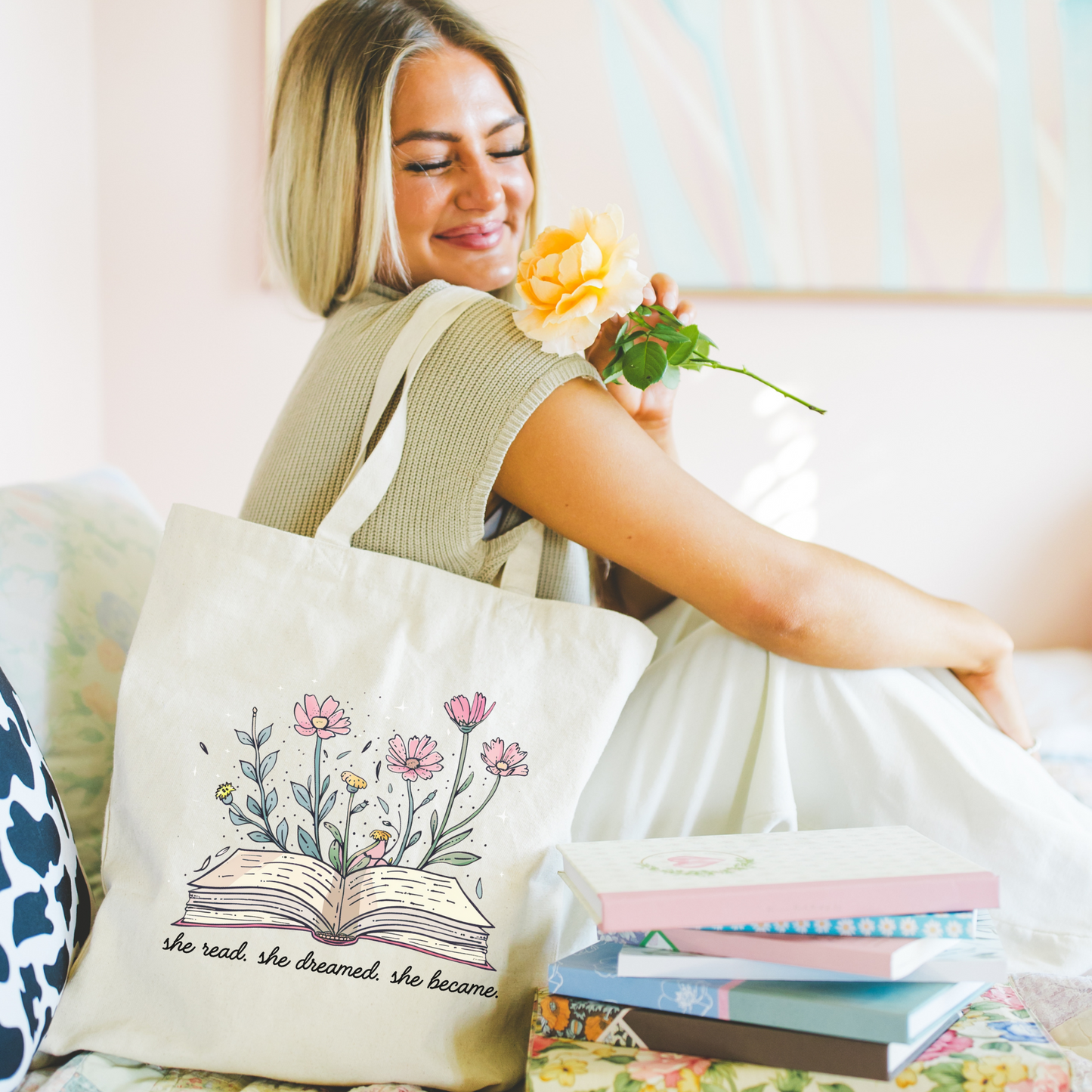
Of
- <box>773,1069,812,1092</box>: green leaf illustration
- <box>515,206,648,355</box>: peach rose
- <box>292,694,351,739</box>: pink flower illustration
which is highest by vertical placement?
<box>515,206,648,355</box>: peach rose

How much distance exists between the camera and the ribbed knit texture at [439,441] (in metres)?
0.73

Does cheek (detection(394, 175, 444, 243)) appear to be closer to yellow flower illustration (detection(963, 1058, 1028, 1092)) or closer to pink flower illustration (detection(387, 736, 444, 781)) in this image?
pink flower illustration (detection(387, 736, 444, 781))

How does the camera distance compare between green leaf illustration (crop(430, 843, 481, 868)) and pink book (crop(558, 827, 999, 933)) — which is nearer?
pink book (crop(558, 827, 999, 933))

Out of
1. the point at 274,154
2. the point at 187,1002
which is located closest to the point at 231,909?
the point at 187,1002

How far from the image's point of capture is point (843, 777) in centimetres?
77

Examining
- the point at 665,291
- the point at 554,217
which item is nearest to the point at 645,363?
the point at 665,291

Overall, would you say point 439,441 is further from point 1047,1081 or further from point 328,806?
point 1047,1081

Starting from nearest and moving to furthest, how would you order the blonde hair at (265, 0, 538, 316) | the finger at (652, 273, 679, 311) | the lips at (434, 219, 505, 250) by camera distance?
the finger at (652, 273, 679, 311), the blonde hair at (265, 0, 538, 316), the lips at (434, 219, 505, 250)

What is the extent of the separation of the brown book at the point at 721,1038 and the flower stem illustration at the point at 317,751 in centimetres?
19

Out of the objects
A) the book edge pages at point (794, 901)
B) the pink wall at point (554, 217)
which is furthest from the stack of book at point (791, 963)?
the pink wall at point (554, 217)

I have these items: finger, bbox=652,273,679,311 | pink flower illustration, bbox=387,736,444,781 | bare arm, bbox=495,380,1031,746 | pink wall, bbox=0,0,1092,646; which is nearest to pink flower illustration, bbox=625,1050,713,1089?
pink flower illustration, bbox=387,736,444,781

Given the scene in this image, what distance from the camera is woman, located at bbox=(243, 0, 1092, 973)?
726mm

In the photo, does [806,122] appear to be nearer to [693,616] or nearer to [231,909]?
[693,616]

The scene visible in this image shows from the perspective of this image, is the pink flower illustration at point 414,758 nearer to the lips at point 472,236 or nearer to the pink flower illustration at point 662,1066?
the pink flower illustration at point 662,1066
